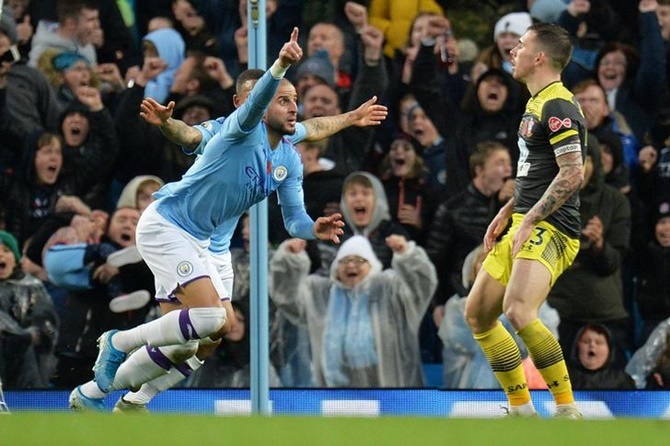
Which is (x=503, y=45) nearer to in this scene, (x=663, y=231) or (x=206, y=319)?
(x=663, y=231)

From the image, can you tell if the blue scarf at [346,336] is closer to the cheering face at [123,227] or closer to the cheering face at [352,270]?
the cheering face at [352,270]

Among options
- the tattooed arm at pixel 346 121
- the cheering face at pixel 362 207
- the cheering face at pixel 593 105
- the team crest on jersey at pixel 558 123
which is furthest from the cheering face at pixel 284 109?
the cheering face at pixel 593 105

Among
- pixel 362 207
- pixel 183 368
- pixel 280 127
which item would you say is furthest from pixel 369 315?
pixel 280 127

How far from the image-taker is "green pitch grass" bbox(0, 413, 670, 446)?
4.38 m

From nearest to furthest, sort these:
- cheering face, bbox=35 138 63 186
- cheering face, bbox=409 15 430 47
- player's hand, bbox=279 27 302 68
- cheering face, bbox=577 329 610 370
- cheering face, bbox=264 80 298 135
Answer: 1. player's hand, bbox=279 27 302 68
2. cheering face, bbox=264 80 298 135
3. cheering face, bbox=577 329 610 370
4. cheering face, bbox=409 15 430 47
5. cheering face, bbox=35 138 63 186

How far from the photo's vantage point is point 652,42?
9758mm

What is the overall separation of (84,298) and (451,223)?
257cm

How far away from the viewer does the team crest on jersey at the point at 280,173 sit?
7.89 meters

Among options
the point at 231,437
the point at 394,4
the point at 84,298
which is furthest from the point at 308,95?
the point at 231,437

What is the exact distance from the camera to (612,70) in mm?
9828

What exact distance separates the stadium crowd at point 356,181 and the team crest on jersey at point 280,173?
189 centimetres

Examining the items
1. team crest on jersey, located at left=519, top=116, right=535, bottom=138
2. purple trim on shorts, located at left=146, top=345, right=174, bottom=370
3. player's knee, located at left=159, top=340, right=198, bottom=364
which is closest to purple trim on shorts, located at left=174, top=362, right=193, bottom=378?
player's knee, located at left=159, top=340, right=198, bottom=364

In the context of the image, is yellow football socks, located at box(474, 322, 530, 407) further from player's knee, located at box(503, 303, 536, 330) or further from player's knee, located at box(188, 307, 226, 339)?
player's knee, located at box(188, 307, 226, 339)

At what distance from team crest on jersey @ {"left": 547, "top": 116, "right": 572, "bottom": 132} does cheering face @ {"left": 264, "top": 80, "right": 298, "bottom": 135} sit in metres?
1.37
